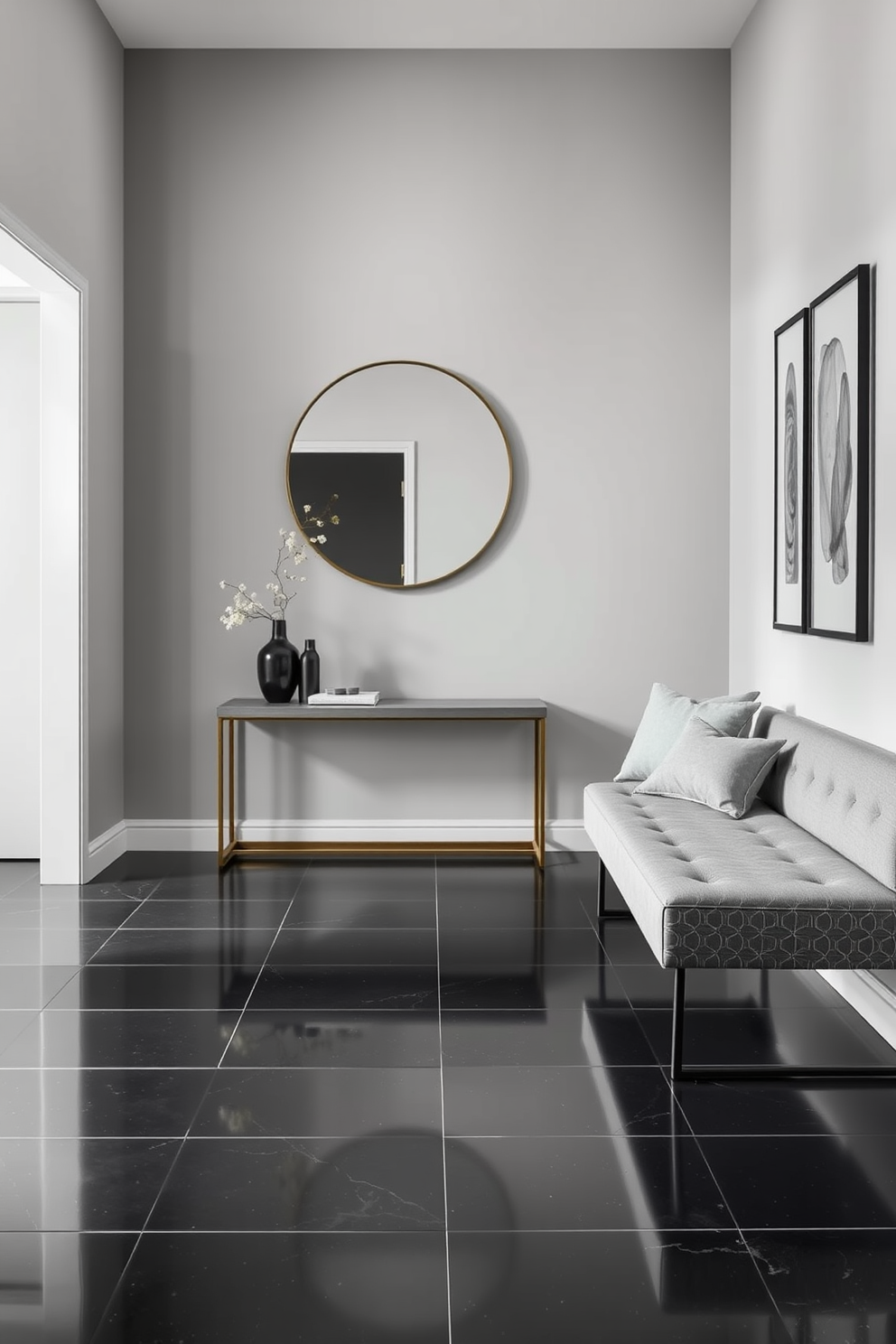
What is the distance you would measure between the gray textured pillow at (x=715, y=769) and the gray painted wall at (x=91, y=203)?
2302 mm

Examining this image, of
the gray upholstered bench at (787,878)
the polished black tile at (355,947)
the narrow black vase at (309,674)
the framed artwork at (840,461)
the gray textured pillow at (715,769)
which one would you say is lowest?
the polished black tile at (355,947)

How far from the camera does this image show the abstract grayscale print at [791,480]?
408 cm

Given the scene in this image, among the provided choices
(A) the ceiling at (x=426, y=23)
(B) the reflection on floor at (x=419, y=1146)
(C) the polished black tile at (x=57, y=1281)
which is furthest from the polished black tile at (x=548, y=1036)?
(A) the ceiling at (x=426, y=23)

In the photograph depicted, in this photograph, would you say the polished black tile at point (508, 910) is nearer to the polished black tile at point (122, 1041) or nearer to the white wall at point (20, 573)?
the polished black tile at point (122, 1041)

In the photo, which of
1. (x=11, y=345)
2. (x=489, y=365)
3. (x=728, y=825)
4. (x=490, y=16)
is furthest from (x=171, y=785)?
(x=490, y=16)

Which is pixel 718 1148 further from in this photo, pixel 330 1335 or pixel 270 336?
pixel 270 336

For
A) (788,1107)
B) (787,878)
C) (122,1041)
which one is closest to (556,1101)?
(788,1107)

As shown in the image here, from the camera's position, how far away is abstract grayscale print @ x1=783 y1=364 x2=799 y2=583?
13.4 feet

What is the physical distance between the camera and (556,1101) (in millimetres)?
2619

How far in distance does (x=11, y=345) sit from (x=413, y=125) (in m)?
1.96

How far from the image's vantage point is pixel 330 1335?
1782 millimetres

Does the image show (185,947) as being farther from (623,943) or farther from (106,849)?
(623,943)

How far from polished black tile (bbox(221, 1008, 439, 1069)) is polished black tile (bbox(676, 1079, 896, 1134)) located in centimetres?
65

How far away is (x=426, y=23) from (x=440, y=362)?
1.35 metres
